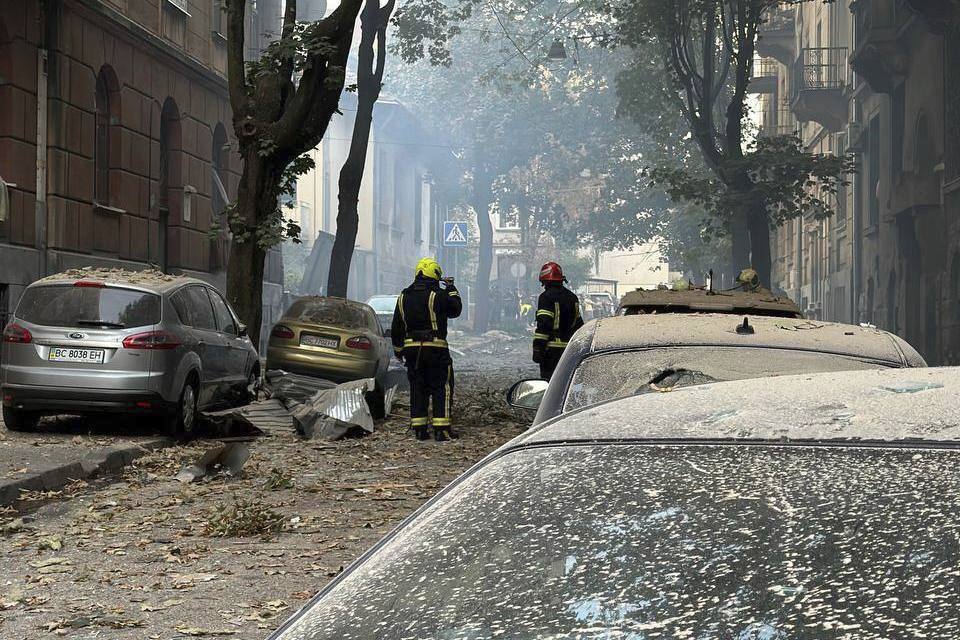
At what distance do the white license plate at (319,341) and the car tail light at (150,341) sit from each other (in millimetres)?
4883

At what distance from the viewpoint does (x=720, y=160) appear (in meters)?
28.8

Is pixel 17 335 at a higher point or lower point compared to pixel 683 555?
higher

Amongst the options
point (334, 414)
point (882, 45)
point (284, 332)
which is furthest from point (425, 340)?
point (882, 45)

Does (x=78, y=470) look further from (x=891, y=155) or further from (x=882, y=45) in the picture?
(x=891, y=155)

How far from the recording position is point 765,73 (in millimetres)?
60500

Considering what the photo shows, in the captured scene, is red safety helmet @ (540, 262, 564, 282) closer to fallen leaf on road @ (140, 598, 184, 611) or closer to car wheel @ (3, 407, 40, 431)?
car wheel @ (3, 407, 40, 431)

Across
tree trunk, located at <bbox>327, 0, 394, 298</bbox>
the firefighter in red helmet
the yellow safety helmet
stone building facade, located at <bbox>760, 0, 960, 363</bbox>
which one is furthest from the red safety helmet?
stone building facade, located at <bbox>760, 0, 960, 363</bbox>

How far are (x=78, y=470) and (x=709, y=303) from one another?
5.33 m

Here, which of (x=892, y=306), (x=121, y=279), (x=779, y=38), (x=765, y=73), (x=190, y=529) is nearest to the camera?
(x=190, y=529)

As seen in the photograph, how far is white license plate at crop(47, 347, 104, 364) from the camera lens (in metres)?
12.8

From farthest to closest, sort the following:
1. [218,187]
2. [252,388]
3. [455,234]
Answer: [455,234], [218,187], [252,388]

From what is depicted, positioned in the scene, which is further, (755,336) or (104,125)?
(104,125)

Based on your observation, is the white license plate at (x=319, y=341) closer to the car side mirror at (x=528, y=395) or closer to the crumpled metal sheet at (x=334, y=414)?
the crumpled metal sheet at (x=334, y=414)

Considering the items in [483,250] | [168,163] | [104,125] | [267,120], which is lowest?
[267,120]
